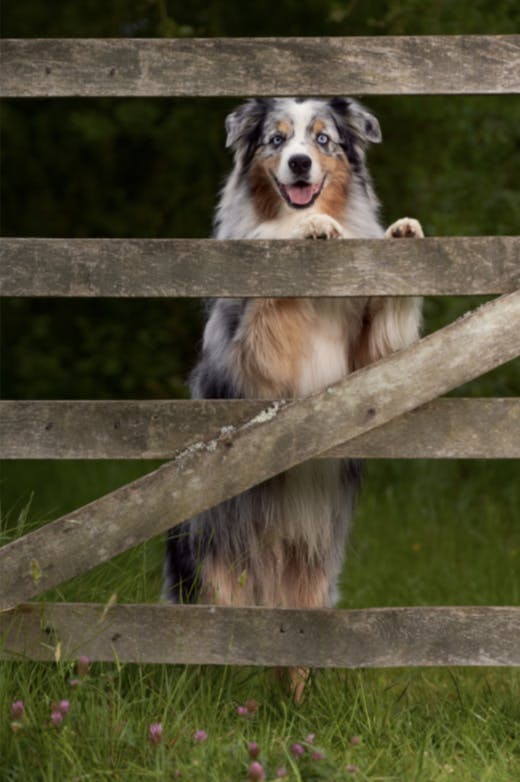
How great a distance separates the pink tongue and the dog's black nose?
6 centimetres

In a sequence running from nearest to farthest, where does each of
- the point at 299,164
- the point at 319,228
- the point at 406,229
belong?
1. the point at 406,229
2. the point at 319,228
3. the point at 299,164

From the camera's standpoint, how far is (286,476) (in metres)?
4.32

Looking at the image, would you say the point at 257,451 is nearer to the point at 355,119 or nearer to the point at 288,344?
the point at 288,344

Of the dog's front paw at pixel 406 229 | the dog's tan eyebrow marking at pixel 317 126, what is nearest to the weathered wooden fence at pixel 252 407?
the dog's front paw at pixel 406 229

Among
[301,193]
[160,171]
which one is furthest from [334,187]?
[160,171]

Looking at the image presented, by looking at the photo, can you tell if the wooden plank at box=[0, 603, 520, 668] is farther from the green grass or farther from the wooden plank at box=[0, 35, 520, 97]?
the wooden plank at box=[0, 35, 520, 97]

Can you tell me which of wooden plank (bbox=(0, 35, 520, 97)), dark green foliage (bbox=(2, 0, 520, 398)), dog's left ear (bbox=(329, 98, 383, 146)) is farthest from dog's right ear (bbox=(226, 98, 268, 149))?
dark green foliage (bbox=(2, 0, 520, 398))

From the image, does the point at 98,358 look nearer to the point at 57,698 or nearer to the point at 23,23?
the point at 23,23

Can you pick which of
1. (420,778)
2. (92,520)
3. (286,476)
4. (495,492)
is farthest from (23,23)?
(420,778)

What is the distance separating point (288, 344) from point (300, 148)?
0.65 m

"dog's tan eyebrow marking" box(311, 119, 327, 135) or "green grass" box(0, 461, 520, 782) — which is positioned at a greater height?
"dog's tan eyebrow marking" box(311, 119, 327, 135)

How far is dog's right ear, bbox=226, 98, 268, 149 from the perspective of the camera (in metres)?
4.59

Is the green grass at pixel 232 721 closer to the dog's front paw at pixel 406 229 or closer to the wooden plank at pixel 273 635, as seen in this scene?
the wooden plank at pixel 273 635

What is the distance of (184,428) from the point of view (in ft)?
11.5
